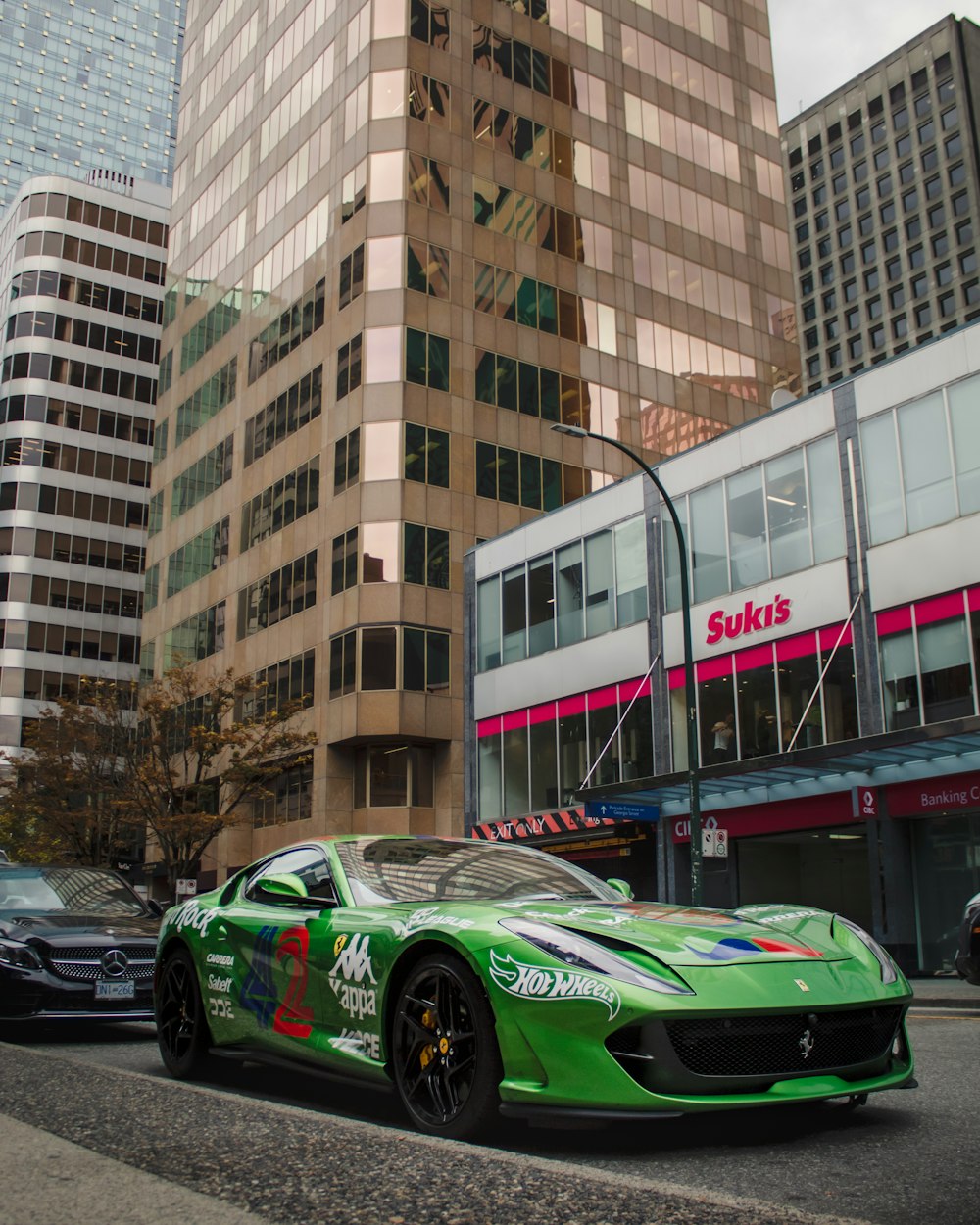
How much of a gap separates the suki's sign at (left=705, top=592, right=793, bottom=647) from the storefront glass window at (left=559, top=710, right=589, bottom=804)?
5146mm

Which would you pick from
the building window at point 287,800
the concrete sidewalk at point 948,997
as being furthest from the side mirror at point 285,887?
the building window at point 287,800

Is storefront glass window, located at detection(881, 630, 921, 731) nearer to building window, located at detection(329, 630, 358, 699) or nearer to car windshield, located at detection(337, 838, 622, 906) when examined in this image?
car windshield, located at detection(337, 838, 622, 906)

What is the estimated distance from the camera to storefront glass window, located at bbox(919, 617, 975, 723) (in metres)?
22.0

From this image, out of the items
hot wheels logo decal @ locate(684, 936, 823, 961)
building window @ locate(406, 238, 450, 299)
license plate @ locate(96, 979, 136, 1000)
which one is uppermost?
building window @ locate(406, 238, 450, 299)

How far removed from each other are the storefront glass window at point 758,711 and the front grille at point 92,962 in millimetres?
18302

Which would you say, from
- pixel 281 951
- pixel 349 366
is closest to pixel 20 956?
pixel 281 951

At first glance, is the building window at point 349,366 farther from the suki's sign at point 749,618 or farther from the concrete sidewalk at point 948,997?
the concrete sidewalk at point 948,997

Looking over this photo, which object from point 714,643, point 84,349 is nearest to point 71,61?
point 84,349

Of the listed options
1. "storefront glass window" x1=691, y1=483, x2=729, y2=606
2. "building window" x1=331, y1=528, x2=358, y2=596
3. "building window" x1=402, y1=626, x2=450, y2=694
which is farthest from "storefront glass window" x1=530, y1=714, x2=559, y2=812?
"building window" x1=331, y1=528, x2=358, y2=596

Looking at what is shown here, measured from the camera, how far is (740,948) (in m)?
4.50

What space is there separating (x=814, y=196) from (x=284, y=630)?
80.3 metres

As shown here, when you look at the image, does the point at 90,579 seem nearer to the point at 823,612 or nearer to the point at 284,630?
the point at 284,630

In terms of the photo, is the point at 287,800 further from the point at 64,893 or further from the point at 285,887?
the point at 285,887

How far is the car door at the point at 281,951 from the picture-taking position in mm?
5500
